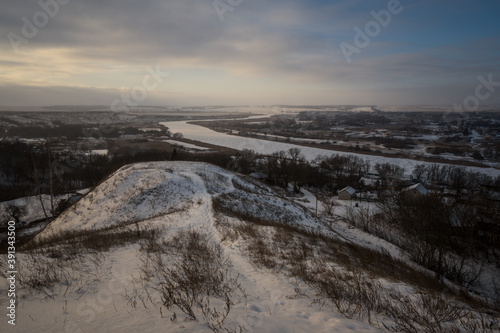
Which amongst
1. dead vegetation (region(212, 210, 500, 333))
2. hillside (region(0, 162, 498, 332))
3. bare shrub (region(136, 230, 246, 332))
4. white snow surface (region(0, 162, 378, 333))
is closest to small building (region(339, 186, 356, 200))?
white snow surface (region(0, 162, 378, 333))

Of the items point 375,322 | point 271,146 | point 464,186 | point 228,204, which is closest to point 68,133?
point 271,146

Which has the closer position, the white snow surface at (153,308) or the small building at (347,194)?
the white snow surface at (153,308)

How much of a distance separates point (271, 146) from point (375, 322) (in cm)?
7270

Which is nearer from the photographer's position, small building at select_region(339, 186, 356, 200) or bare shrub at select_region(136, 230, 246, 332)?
bare shrub at select_region(136, 230, 246, 332)

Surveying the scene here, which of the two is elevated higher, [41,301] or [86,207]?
[41,301]

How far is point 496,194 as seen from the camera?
115ft

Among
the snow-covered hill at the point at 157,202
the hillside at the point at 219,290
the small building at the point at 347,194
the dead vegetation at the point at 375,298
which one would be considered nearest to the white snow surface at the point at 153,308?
the hillside at the point at 219,290

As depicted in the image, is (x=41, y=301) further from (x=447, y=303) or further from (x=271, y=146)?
(x=271, y=146)

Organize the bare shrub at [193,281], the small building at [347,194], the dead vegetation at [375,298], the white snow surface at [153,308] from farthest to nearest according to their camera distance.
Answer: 1. the small building at [347,194]
2. the bare shrub at [193,281]
3. the dead vegetation at [375,298]
4. the white snow surface at [153,308]

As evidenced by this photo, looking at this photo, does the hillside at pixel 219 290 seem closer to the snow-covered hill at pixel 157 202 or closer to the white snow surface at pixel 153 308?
the white snow surface at pixel 153 308

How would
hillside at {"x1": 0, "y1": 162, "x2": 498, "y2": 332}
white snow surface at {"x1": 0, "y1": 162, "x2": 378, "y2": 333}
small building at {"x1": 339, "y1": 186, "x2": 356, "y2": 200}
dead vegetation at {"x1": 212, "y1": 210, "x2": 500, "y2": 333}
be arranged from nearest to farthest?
1. white snow surface at {"x1": 0, "y1": 162, "x2": 378, "y2": 333}
2. hillside at {"x1": 0, "y1": 162, "x2": 498, "y2": 332}
3. dead vegetation at {"x1": 212, "y1": 210, "x2": 500, "y2": 333}
4. small building at {"x1": 339, "y1": 186, "x2": 356, "y2": 200}

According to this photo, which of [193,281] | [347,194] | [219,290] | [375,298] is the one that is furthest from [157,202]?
[347,194]

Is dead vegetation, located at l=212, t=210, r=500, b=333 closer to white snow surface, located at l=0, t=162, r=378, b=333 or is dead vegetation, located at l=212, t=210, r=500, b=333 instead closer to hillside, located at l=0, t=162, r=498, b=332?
hillside, located at l=0, t=162, r=498, b=332

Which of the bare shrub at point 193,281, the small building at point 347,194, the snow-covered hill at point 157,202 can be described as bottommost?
the small building at point 347,194
